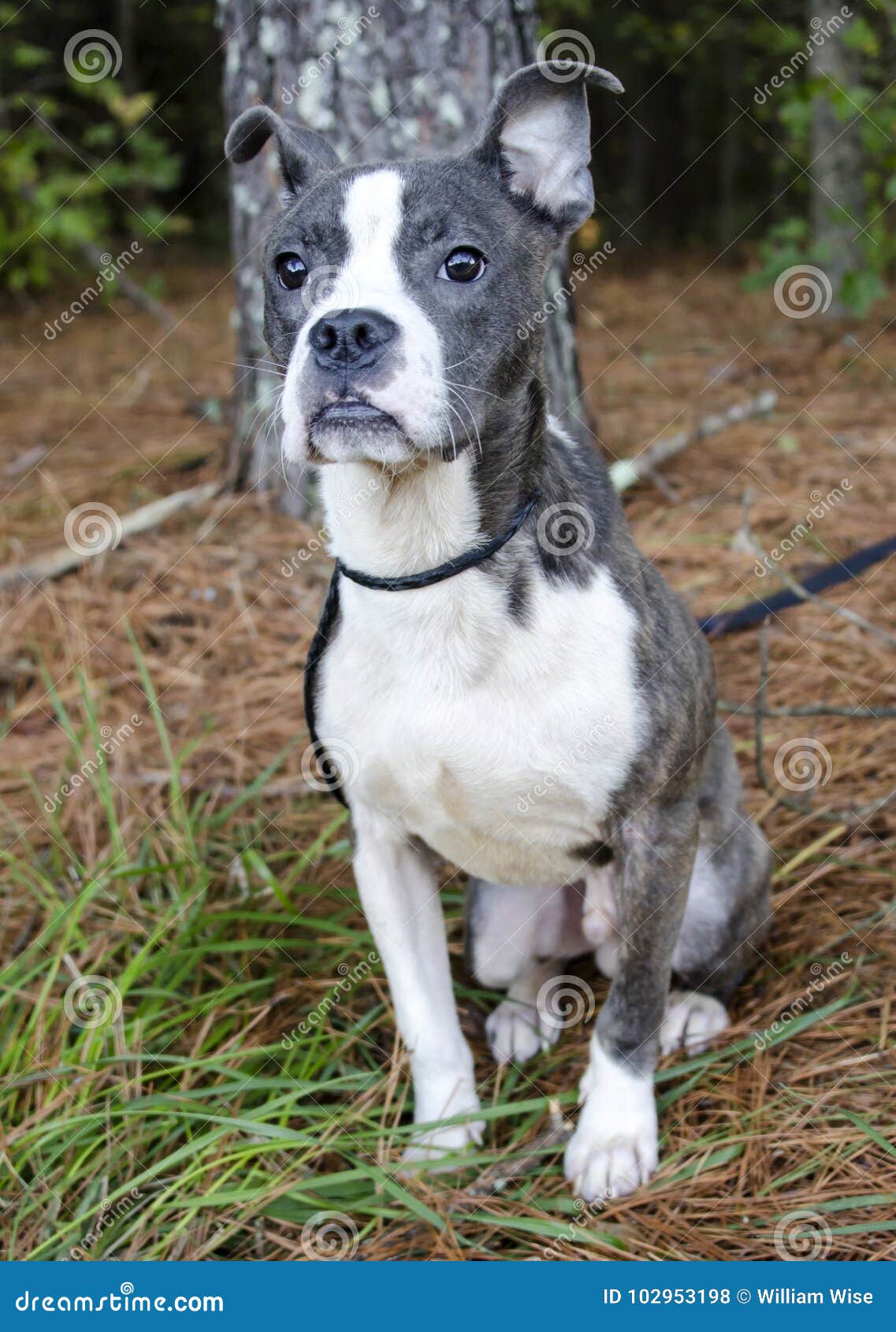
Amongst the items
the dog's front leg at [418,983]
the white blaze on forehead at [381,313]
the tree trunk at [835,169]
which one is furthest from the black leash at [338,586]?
the tree trunk at [835,169]

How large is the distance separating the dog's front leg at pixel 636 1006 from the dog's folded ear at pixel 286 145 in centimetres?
141

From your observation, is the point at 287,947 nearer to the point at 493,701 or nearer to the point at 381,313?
the point at 493,701

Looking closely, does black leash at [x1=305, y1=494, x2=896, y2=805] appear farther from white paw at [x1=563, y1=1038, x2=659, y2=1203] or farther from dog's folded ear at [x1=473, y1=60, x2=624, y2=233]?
white paw at [x1=563, y1=1038, x2=659, y2=1203]

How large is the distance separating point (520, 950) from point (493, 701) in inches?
30.0

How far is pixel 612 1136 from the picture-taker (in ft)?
7.48

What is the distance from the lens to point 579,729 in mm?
2158

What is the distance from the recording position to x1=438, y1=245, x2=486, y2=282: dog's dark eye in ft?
6.60

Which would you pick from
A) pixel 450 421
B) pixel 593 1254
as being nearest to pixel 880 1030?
pixel 593 1254

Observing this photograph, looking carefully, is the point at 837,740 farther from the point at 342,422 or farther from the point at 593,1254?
the point at 342,422

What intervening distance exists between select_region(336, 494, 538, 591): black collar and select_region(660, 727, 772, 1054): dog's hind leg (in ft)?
2.44

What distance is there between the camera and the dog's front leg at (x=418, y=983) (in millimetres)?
2424

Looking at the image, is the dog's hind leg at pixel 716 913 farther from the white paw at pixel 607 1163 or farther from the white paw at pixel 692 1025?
the white paw at pixel 607 1163

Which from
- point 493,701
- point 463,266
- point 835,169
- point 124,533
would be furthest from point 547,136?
point 835,169

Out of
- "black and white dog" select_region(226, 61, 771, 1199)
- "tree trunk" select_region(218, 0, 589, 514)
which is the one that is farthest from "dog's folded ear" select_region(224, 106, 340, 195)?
"tree trunk" select_region(218, 0, 589, 514)
